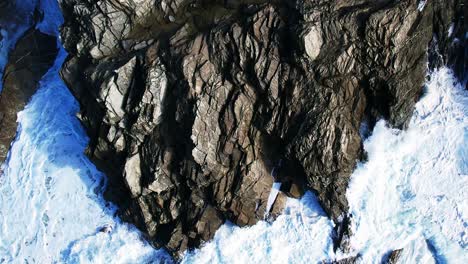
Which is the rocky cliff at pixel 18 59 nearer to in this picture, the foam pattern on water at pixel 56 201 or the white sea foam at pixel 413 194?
the foam pattern on water at pixel 56 201

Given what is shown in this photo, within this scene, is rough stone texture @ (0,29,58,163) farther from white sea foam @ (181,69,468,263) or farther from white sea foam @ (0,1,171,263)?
white sea foam @ (181,69,468,263)

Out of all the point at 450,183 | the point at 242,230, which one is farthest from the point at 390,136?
the point at 242,230

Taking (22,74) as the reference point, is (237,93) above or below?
above

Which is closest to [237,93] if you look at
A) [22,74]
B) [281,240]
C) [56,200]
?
[281,240]

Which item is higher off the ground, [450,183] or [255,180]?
[450,183]

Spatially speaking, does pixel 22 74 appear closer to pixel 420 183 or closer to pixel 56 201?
pixel 56 201

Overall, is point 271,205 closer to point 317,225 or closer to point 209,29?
point 317,225

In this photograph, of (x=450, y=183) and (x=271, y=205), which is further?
(x=271, y=205)
